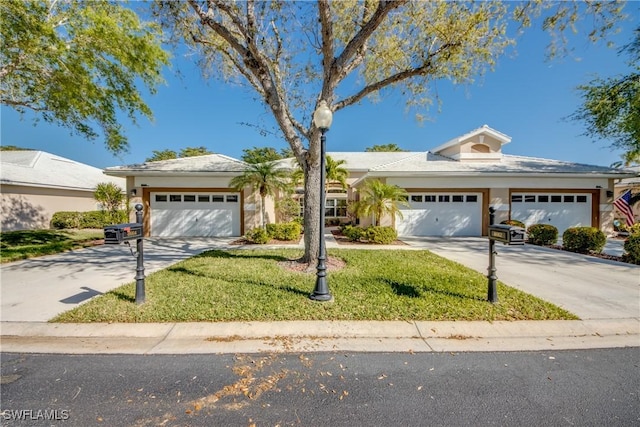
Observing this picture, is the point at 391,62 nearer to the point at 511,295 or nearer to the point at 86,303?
the point at 511,295

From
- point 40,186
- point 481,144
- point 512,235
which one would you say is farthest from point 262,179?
point 40,186

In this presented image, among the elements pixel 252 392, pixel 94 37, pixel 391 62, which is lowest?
pixel 252 392

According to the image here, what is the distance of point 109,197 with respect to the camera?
1527 centimetres

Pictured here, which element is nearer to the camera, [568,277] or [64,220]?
[568,277]

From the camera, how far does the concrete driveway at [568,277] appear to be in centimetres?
474

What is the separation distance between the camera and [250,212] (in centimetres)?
1327

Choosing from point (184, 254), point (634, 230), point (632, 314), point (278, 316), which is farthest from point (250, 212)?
point (634, 230)

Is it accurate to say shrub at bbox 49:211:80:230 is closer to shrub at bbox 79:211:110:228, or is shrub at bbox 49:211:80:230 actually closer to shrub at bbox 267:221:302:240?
shrub at bbox 79:211:110:228

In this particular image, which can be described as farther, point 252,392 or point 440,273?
point 440,273

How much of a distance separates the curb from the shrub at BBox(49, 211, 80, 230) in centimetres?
1767

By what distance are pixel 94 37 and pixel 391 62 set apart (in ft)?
35.1

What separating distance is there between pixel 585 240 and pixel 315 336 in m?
11.2

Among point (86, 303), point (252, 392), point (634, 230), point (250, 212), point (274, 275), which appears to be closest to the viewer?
point (252, 392)

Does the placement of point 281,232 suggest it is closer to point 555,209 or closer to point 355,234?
point 355,234
